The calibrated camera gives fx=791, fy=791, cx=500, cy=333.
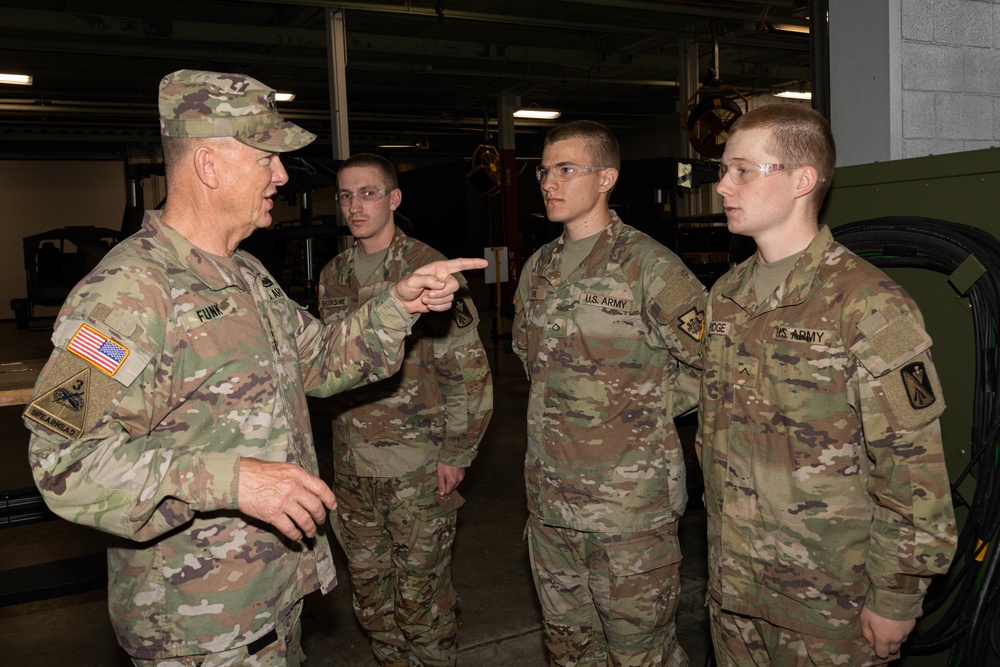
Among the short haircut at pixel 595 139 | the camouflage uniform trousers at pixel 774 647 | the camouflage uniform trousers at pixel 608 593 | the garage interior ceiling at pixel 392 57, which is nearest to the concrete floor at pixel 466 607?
the camouflage uniform trousers at pixel 608 593

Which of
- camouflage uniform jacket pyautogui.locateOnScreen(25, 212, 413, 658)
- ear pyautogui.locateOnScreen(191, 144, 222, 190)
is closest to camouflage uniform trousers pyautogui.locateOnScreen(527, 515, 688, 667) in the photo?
camouflage uniform jacket pyautogui.locateOnScreen(25, 212, 413, 658)

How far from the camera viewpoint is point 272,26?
9039 millimetres

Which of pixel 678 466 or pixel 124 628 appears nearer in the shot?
pixel 124 628

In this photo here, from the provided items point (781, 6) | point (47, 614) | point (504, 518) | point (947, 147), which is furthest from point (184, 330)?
point (781, 6)

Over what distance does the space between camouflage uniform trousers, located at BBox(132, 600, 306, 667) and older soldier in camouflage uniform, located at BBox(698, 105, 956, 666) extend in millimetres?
1004

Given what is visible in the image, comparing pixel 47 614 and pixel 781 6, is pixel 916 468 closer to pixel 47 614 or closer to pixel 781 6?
pixel 47 614

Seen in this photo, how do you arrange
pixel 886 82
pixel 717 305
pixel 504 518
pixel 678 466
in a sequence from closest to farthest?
pixel 717 305, pixel 678 466, pixel 886 82, pixel 504 518

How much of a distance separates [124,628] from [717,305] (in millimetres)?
1509

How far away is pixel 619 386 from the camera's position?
88.6 inches

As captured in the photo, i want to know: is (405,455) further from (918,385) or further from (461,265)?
(918,385)

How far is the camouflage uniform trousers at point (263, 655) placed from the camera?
158cm

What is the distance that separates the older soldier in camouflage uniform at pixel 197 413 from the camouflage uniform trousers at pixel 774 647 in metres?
0.96

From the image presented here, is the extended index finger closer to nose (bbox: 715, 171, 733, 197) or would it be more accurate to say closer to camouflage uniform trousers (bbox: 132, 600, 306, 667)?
nose (bbox: 715, 171, 733, 197)

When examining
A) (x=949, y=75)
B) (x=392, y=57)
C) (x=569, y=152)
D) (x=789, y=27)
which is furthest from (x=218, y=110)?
(x=392, y=57)
